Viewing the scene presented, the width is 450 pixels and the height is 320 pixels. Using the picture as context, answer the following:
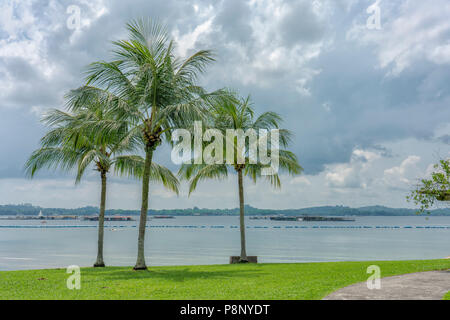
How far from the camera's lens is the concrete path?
24.3 ft

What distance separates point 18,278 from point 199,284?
5848 mm

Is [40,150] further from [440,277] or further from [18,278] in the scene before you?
[440,277]

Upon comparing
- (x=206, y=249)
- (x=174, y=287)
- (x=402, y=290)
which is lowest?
(x=206, y=249)

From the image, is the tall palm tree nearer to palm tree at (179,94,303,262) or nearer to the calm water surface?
palm tree at (179,94,303,262)

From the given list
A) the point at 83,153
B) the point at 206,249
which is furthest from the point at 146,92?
the point at 206,249

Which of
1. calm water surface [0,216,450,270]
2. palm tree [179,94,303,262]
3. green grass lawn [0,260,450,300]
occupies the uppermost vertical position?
palm tree [179,94,303,262]

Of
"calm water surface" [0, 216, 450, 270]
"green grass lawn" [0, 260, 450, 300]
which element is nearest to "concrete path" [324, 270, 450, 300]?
"green grass lawn" [0, 260, 450, 300]

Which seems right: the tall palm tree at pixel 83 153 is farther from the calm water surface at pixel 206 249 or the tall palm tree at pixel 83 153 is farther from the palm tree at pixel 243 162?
the calm water surface at pixel 206 249

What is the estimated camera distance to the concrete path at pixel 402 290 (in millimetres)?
7406

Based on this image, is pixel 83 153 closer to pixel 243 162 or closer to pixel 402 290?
pixel 243 162

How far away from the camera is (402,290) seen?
820cm
